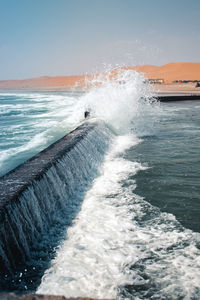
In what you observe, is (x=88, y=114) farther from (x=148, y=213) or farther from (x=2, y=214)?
(x=2, y=214)

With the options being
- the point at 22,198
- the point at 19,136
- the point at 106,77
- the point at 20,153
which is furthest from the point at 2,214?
the point at 106,77

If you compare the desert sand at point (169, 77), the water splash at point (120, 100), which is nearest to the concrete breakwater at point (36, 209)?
the water splash at point (120, 100)

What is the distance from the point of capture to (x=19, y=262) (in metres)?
3.05

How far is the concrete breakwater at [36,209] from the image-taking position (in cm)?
290

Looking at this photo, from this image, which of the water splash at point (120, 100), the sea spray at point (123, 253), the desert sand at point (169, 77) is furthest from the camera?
the desert sand at point (169, 77)

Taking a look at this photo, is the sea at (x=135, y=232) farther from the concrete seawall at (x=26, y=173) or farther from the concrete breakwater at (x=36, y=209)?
the concrete seawall at (x=26, y=173)

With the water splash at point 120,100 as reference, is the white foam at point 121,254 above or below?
below

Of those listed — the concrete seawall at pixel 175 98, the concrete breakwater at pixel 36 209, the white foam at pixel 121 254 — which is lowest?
the white foam at pixel 121 254

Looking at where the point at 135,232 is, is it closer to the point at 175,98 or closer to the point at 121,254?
the point at 121,254

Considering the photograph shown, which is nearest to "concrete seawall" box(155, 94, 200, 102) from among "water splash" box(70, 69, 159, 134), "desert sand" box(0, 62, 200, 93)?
"desert sand" box(0, 62, 200, 93)

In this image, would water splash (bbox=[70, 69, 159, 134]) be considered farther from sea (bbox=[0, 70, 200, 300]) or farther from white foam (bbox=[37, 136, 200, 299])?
white foam (bbox=[37, 136, 200, 299])

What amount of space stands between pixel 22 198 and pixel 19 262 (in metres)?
0.72

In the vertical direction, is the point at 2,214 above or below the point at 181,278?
above

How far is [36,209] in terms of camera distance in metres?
3.65
